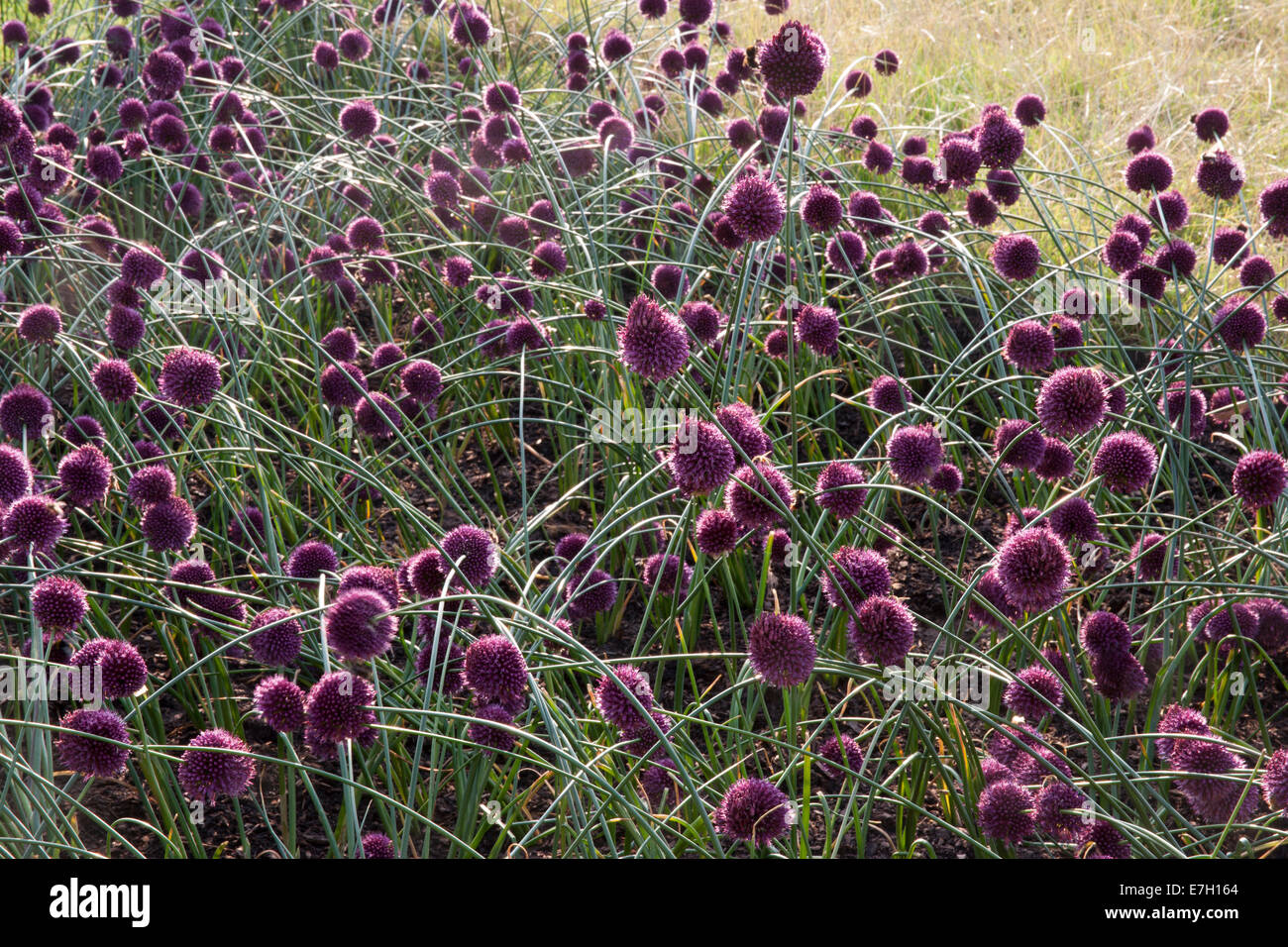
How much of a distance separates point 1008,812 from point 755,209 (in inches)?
46.5

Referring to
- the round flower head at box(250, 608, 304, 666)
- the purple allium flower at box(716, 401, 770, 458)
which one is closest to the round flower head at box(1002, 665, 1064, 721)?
the purple allium flower at box(716, 401, 770, 458)

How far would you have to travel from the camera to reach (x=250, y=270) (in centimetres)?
309

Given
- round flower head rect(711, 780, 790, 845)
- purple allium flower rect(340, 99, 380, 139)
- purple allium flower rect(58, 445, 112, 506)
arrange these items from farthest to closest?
purple allium flower rect(340, 99, 380, 139) → purple allium flower rect(58, 445, 112, 506) → round flower head rect(711, 780, 790, 845)

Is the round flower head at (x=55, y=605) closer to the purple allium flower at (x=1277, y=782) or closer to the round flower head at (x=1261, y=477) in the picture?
the purple allium flower at (x=1277, y=782)

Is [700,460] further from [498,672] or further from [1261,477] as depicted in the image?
[1261,477]

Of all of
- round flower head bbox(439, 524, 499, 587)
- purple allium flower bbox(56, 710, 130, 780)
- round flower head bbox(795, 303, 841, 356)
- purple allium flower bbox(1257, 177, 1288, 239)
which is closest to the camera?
purple allium flower bbox(56, 710, 130, 780)

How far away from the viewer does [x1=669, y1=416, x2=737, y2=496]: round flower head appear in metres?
1.50

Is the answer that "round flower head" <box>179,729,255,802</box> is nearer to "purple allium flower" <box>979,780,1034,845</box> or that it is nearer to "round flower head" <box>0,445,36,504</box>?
"round flower head" <box>0,445,36,504</box>

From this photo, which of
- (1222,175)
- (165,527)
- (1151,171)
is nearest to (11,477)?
(165,527)

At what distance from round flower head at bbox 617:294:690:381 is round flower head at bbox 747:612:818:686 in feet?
1.43

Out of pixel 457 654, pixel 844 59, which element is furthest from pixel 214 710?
pixel 844 59

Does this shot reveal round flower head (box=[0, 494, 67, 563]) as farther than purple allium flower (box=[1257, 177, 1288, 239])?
No
